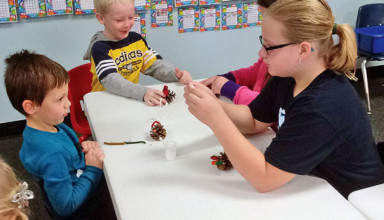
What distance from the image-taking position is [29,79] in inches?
47.3

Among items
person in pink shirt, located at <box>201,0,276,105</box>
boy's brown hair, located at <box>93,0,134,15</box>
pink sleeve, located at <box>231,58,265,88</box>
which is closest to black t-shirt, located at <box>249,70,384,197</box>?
person in pink shirt, located at <box>201,0,276,105</box>

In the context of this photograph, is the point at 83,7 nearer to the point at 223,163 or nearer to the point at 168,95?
the point at 168,95

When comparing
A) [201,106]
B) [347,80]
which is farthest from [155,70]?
[347,80]

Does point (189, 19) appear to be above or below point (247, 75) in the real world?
above

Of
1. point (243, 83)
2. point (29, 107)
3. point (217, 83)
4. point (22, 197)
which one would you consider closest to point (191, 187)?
point (22, 197)

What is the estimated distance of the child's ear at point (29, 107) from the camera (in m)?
1.20

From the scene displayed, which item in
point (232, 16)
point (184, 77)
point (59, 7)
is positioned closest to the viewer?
point (184, 77)

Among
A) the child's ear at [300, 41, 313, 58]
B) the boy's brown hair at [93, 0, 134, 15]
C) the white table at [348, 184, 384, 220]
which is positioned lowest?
the white table at [348, 184, 384, 220]

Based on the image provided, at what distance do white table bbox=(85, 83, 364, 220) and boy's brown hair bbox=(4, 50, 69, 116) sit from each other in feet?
0.84

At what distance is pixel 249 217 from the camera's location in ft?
3.00

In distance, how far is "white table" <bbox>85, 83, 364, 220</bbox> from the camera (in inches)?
36.7

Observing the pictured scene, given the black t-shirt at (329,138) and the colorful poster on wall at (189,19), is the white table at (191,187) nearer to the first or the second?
the black t-shirt at (329,138)

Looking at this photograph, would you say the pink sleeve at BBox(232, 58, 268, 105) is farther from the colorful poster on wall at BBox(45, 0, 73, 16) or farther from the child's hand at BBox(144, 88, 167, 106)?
the colorful poster on wall at BBox(45, 0, 73, 16)

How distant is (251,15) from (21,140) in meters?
2.23
